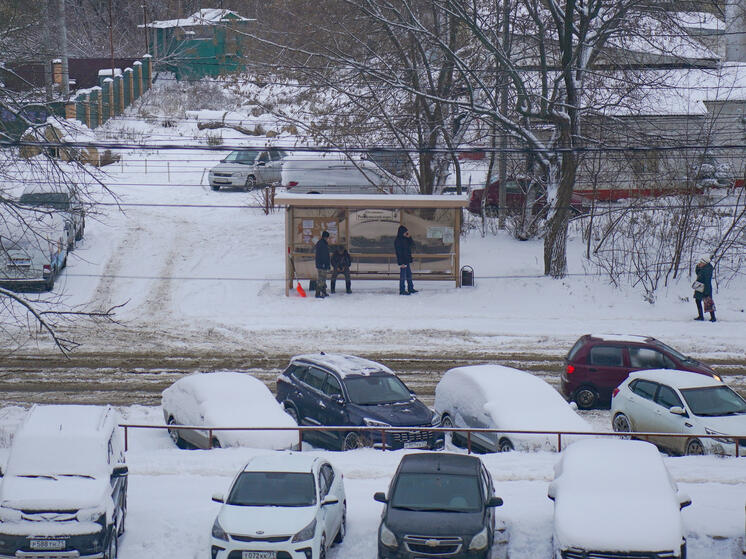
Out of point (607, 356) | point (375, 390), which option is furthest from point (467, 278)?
point (375, 390)

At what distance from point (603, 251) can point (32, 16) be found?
64.3 ft

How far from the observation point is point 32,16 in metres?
31.0

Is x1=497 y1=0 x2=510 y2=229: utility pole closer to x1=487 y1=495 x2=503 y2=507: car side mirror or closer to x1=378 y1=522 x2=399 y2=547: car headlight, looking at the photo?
x1=487 y1=495 x2=503 y2=507: car side mirror

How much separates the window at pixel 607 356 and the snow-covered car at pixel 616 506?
26.0 ft

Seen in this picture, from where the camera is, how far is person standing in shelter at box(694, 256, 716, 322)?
25250mm

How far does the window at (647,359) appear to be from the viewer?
19.2 metres

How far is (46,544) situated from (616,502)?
610 cm

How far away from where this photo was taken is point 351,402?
53.7ft

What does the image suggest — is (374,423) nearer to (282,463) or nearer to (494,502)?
(282,463)

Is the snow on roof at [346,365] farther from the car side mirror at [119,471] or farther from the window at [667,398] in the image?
the car side mirror at [119,471]

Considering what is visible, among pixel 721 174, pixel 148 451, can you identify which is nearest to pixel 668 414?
pixel 148 451

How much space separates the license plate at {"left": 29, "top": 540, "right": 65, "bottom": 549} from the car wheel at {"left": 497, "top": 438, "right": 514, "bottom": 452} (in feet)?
24.0

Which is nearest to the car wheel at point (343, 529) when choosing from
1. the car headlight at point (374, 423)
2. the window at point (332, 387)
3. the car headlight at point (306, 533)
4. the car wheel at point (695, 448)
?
the car headlight at point (306, 533)

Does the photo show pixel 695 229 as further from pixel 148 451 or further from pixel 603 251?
pixel 148 451
